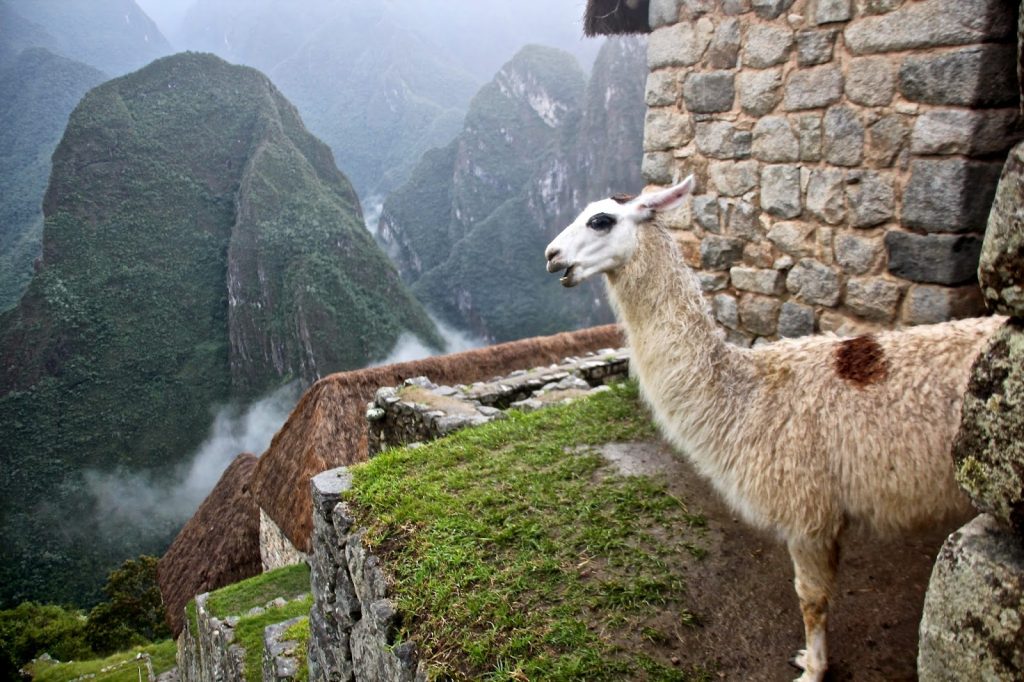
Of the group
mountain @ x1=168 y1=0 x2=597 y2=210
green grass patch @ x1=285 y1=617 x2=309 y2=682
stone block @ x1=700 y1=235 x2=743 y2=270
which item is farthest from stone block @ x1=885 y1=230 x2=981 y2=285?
mountain @ x1=168 y1=0 x2=597 y2=210

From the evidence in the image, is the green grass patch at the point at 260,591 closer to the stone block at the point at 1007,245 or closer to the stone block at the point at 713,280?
the stone block at the point at 713,280

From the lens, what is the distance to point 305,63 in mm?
126062

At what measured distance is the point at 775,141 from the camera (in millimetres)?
3252

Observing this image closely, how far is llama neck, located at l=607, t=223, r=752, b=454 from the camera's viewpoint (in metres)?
2.28

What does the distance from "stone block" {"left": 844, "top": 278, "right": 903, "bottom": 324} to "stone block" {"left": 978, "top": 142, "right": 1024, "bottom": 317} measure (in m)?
1.96

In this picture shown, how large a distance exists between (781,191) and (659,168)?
36.9 inches

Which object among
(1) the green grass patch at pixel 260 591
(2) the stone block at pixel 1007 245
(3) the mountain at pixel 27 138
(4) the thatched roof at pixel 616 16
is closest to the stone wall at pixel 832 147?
(4) the thatched roof at pixel 616 16

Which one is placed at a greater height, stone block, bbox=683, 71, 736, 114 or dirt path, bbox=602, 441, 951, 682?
stone block, bbox=683, 71, 736, 114

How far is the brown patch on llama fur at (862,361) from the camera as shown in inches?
78.2

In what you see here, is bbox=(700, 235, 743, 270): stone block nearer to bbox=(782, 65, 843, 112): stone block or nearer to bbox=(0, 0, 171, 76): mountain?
bbox=(782, 65, 843, 112): stone block

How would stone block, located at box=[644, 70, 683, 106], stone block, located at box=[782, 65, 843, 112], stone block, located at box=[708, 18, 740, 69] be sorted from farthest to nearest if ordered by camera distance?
1. stone block, located at box=[644, 70, 683, 106]
2. stone block, located at box=[708, 18, 740, 69]
3. stone block, located at box=[782, 65, 843, 112]

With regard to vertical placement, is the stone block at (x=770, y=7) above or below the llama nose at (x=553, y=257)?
above

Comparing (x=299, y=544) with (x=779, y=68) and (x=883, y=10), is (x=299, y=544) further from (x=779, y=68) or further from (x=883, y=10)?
(x=883, y=10)

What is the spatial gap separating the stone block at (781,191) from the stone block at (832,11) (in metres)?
0.65
